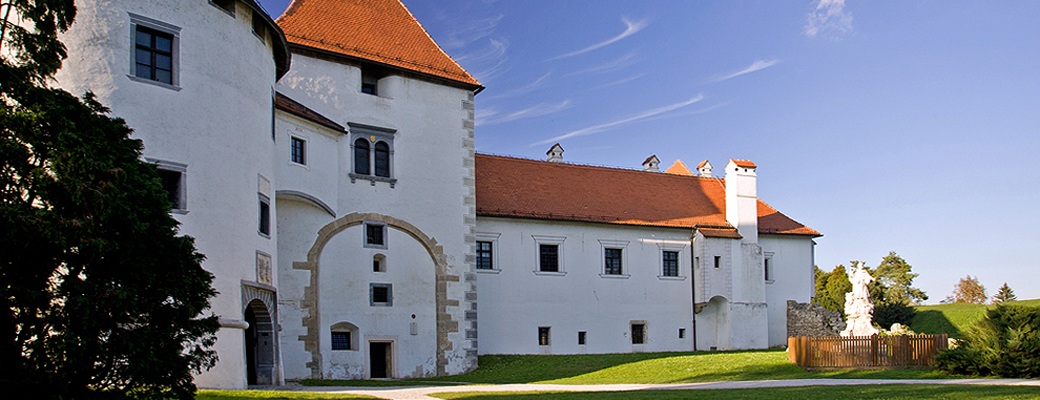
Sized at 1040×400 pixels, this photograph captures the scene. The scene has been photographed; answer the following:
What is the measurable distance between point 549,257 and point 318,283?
1029 cm

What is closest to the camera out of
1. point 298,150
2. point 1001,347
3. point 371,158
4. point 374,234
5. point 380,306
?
point 1001,347

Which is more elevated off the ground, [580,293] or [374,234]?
[374,234]

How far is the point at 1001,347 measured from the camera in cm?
1788

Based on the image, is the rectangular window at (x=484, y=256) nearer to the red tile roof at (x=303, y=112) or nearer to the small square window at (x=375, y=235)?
the small square window at (x=375, y=235)

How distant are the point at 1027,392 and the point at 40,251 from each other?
14.9 meters

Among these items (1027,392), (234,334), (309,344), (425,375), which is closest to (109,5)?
(234,334)

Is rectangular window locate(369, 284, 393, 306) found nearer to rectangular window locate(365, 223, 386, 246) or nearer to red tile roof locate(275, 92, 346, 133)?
rectangular window locate(365, 223, 386, 246)

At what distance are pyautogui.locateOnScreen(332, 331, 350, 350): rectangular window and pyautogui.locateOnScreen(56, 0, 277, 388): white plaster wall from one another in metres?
5.56

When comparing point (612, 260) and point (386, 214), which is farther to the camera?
point (612, 260)

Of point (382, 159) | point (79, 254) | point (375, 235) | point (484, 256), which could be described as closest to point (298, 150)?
point (382, 159)

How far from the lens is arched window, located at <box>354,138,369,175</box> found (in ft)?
84.4

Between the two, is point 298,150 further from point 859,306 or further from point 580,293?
point 859,306

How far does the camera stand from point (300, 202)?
24.0 m

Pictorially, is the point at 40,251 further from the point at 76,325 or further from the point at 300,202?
the point at 300,202
